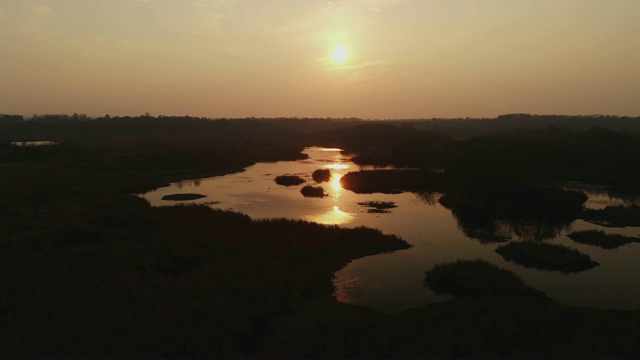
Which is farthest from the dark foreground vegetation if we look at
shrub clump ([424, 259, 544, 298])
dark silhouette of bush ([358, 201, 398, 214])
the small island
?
dark silhouette of bush ([358, 201, 398, 214])

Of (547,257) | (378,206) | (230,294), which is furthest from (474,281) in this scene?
(378,206)

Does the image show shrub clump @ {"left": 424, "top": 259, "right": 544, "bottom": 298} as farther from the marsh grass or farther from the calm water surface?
the marsh grass

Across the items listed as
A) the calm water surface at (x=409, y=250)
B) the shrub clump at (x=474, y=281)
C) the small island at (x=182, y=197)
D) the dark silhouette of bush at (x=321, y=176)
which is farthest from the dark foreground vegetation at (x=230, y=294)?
the dark silhouette of bush at (x=321, y=176)

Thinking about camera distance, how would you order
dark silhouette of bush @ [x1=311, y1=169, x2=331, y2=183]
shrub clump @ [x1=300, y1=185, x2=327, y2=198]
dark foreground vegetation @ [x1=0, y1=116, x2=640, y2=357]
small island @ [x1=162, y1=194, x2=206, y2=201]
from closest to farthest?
dark foreground vegetation @ [x1=0, y1=116, x2=640, y2=357], small island @ [x1=162, y1=194, x2=206, y2=201], shrub clump @ [x1=300, y1=185, x2=327, y2=198], dark silhouette of bush @ [x1=311, y1=169, x2=331, y2=183]

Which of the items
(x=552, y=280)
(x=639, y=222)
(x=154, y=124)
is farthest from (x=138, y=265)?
(x=154, y=124)

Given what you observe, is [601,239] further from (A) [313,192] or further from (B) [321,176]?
(B) [321,176]

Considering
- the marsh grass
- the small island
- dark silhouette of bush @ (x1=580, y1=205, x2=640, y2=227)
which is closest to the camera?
the marsh grass

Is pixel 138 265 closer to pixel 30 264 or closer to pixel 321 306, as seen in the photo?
pixel 30 264
